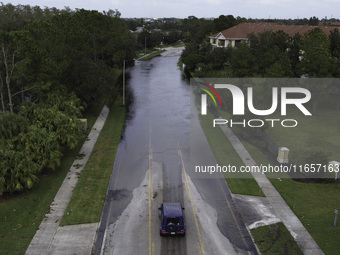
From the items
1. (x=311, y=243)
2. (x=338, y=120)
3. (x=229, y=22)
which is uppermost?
(x=229, y=22)

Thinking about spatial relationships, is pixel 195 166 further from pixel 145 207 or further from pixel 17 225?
pixel 17 225

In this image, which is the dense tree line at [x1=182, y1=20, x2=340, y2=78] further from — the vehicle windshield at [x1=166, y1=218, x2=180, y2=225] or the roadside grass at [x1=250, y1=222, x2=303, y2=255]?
the vehicle windshield at [x1=166, y1=218, x2=180, y2=225]

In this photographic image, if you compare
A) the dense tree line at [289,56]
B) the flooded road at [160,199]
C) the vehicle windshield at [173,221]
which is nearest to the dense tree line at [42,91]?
the flooded road at [160,199]

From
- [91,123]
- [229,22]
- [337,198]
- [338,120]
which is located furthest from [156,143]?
[229,22]

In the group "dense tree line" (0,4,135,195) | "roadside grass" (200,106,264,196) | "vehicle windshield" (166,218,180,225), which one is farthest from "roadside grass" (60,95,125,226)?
"roadside grass" (200,106,264,196)

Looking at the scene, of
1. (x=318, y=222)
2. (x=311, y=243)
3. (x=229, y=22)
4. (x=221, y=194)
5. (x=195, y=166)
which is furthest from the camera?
(x=229, y=22)

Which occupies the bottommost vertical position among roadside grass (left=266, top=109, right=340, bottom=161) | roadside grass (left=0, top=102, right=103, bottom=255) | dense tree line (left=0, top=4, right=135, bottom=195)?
roadside grass (left=0, top=102, right=103, bottom=255)

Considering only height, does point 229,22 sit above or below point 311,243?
above
